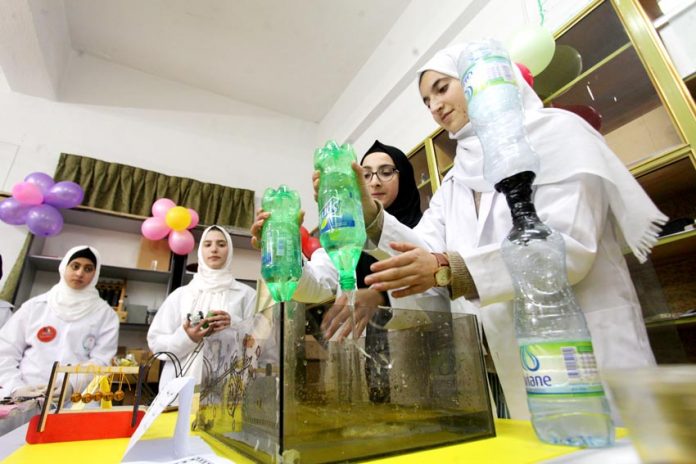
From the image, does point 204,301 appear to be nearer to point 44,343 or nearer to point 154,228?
point 44,343

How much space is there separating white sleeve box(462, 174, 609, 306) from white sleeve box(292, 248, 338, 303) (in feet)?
1.65

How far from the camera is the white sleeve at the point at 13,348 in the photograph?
1.90m

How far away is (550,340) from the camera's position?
17.7 inches

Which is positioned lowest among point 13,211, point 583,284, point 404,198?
point 583,284

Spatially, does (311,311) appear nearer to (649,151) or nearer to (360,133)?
(649,151)

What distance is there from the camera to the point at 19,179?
118 inches

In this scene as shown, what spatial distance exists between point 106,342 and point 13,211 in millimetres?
1327

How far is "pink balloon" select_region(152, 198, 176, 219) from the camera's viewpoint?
3.08 meters

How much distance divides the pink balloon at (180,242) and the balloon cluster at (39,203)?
2.39 feet

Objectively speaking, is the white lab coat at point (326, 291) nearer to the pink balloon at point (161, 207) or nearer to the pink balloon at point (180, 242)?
the pink balloon at point (180, 242)

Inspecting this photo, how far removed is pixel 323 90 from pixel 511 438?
4.07 m

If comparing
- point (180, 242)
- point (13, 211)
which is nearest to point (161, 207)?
point (180, 242)

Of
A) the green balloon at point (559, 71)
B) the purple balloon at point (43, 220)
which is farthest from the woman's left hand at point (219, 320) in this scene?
the purple balloon at point (43, 220)

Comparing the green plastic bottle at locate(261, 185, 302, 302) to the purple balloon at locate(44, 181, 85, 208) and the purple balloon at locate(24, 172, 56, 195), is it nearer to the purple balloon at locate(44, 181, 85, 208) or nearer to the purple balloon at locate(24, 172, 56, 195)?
the purple balloon at locate(44, 181, 85, 208)
